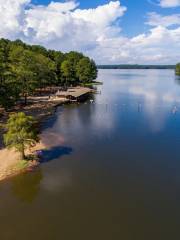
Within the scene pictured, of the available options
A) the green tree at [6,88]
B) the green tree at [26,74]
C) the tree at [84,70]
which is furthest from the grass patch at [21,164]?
the tree at [84,70]

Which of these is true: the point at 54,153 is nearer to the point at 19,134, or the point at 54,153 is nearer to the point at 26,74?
the point at 19,134

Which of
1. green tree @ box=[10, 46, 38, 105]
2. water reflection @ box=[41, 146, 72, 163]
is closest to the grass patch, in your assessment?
water reflection @ box=[41, 146, 72, 163]

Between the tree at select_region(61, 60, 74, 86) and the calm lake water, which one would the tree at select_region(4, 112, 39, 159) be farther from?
the tree at select_region(61, 60, 74, 86)

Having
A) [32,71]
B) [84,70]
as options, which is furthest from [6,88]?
[84,70]

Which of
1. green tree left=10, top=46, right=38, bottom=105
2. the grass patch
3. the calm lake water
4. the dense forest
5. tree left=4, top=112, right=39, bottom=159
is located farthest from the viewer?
green tree left=10, top=46, right=38, bottom=105

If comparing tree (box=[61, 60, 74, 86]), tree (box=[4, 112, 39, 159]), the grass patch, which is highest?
tree (box=[61, 60, 74, 86])

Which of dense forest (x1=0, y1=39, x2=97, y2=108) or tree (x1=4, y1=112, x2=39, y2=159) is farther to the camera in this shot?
dense forest (x1=0, y1=39, x2=97, y2=108)

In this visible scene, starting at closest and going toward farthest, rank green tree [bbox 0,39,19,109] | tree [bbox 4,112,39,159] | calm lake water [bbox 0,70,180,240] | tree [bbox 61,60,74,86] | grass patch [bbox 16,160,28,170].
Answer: calm lake water [bbox 0,70,180,240], grass patch [bbox 16,160,28,170], tree [bbox 4,112,39,159], green tree [bbox 0,39,19,109], tree [bbox 61,60,74,86]

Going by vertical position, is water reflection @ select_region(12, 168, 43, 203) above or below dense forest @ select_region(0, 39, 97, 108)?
below
